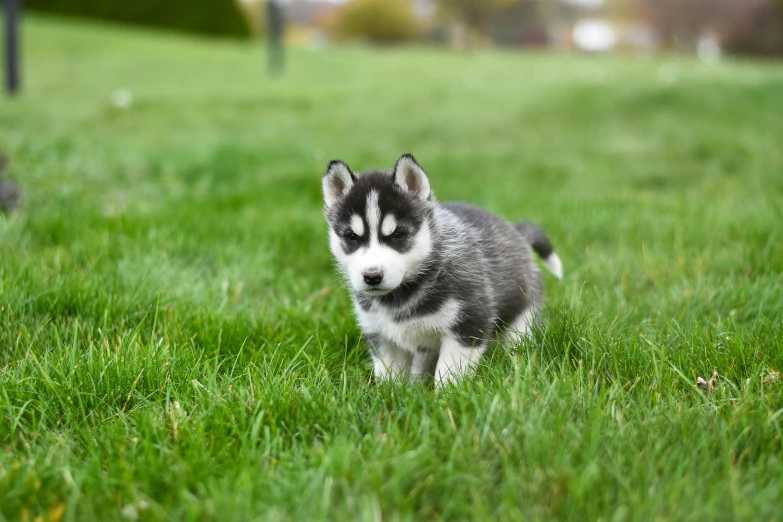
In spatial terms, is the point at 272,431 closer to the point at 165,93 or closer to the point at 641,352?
the point at 641,352

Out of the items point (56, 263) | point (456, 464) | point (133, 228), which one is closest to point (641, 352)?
point (456, 464)

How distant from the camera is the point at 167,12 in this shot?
106ft

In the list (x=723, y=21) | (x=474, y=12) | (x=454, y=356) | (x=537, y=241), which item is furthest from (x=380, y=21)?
(x=454, y=356)

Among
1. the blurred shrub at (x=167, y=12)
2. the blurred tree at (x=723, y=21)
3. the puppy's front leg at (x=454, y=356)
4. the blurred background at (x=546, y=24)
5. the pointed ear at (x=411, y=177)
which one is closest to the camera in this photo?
the puppy's front leg at (x=454, y=356)

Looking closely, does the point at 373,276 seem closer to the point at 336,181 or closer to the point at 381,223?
the point at 381,223

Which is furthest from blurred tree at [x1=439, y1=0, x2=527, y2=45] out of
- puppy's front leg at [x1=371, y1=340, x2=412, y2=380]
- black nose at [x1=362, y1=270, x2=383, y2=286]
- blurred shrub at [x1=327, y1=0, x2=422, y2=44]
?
black nose at [x1=362, y1=270, x2=383, y2=286]

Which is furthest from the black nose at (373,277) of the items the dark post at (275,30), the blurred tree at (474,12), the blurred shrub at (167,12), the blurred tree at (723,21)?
the blurred tree at (474,12)

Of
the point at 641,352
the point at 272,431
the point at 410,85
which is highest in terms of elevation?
the point at 410,85

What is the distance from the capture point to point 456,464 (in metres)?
2.34

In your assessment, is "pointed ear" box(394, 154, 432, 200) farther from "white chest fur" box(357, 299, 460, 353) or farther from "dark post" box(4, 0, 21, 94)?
"dark post" box(4, 0, 21, 94)

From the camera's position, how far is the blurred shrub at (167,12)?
100ft

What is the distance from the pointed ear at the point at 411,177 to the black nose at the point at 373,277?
54cm

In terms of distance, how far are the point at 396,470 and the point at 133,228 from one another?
3.86m

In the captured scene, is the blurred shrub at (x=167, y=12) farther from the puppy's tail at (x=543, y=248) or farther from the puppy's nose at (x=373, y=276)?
the puppy's nose at (x=373, y=276)
